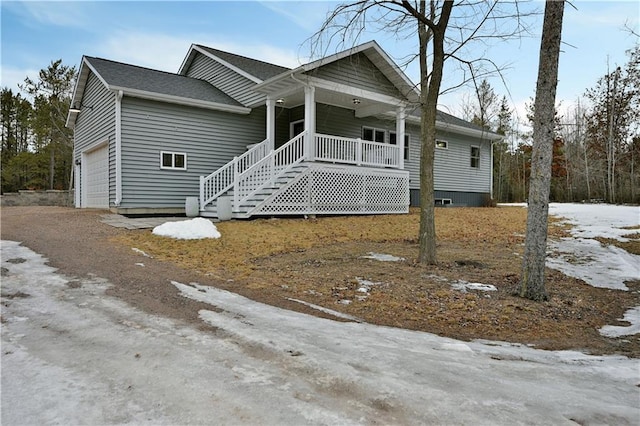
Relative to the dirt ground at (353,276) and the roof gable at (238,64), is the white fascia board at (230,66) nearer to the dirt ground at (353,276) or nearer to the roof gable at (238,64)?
the roof gable at (238,64)

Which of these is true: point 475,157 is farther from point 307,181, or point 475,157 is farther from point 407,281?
point 407,281

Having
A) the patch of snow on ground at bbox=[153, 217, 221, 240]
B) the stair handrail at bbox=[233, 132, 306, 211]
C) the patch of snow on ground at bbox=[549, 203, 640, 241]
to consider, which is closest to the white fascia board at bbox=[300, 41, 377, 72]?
the stair handrail at bbox=[233, 132, 306, 211]

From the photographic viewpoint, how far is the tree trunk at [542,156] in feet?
16.4

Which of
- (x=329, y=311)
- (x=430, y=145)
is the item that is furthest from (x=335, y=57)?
(x=329, y=311)

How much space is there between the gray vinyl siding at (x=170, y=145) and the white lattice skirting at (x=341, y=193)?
3.52 m

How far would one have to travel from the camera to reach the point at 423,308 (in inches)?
185

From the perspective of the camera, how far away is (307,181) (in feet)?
38.9

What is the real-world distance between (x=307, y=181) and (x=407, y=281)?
21.9 feet

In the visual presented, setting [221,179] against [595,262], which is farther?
[221,179]

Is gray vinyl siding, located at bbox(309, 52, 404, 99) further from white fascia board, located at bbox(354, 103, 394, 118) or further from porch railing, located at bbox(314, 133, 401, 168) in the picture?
porch railing, located at bbox(314, 133, 401, 168)

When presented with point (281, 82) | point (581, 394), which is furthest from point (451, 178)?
point (581, 394)

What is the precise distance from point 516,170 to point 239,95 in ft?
96.3

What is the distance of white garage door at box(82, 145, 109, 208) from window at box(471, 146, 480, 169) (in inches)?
668

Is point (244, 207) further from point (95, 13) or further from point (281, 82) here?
point (95, 13)
